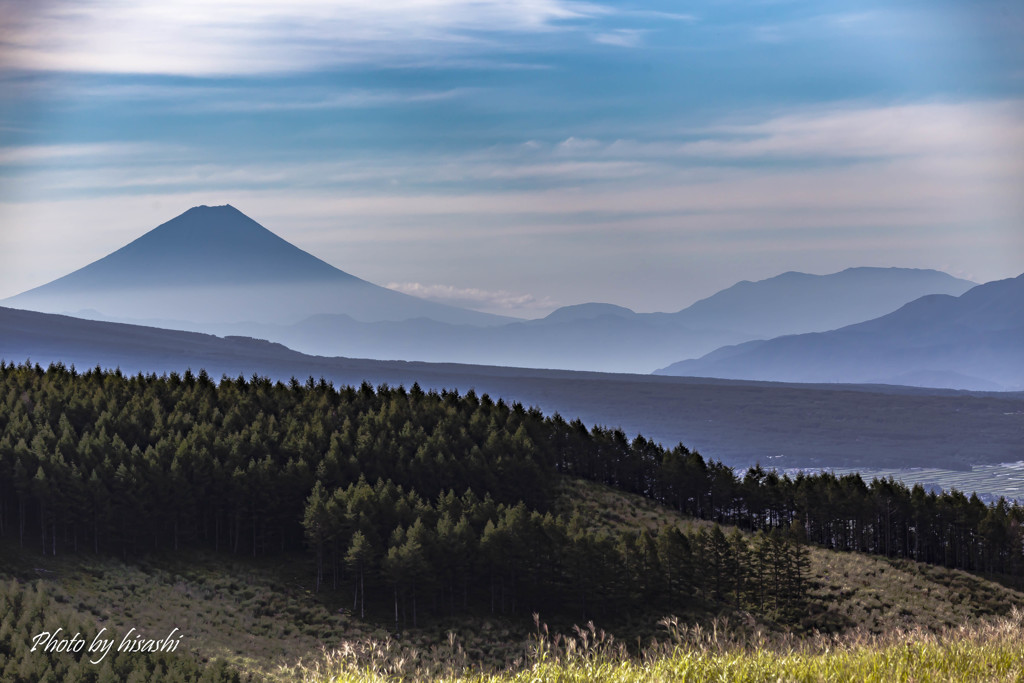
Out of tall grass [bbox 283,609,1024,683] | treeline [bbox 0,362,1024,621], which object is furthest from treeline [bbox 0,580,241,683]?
tall grass [bbox 283,609,1024,683]

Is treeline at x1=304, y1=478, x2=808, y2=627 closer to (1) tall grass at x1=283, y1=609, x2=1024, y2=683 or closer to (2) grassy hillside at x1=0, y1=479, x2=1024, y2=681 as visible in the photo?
(2) grassy hillside at x1=0, y1=479, x2=1024, y2=681

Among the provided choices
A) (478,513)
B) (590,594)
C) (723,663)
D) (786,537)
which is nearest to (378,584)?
(478,513)

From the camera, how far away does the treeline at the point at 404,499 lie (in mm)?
88125

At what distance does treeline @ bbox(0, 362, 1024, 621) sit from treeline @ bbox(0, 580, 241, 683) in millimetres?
31314

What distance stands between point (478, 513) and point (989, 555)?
70.5 metres

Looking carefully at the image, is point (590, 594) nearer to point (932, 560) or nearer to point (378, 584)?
point (378, 584)

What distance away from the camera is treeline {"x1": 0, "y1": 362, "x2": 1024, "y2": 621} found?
88.1 m

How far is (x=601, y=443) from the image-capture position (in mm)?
148000

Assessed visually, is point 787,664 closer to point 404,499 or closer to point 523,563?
point 523,563

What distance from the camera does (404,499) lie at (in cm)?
9681

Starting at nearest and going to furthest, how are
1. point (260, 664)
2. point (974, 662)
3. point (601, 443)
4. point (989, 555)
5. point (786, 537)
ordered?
point (974, 662) → point (260, 664) → point (786, 537) → point (989, 555) → point (601, 443)

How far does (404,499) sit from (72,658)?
51.2 m

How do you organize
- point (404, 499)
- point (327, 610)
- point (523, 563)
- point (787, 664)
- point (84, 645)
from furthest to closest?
point (404, 499) < point (523, 563) < point (327, 610) < point (84, 645) < point (787, 664)

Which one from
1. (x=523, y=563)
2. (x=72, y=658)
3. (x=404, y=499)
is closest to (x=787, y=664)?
(x=72, y=658)
